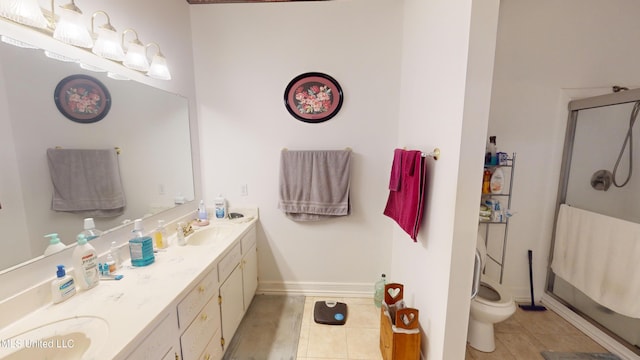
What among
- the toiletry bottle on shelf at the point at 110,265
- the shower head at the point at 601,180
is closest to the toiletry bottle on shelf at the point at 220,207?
the toiletry bottle on shelf at the point at 110,265

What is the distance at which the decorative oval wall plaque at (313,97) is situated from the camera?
6.72ft

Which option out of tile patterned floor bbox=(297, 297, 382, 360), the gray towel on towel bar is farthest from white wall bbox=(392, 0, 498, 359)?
the gray towel on towel bar

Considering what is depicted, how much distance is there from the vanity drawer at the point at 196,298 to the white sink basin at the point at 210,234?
49cm

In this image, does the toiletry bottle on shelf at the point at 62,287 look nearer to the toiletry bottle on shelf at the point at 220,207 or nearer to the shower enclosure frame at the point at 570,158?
the toiletry bottle on shelf at the point at 220,207

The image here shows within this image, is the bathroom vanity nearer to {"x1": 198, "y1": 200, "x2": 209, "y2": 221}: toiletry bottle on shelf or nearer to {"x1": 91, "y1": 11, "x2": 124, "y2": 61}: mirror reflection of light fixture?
{"x1": 198, "y1": 200, "x2": 209, "y2": 221}: toiletry bottle on shelf

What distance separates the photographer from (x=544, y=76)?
1.95 m

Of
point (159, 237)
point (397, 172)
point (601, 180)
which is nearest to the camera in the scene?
point (159, 237)

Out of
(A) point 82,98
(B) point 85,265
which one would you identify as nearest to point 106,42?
(A) point 82,98

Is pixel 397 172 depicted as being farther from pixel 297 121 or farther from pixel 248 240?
pixel 248 240

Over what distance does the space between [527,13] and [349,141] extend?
181 centimetres

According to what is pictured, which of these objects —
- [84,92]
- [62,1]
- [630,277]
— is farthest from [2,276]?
[630,277]

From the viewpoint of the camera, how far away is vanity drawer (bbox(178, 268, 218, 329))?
1.08 meters

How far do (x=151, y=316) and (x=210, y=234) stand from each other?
108 centimetres

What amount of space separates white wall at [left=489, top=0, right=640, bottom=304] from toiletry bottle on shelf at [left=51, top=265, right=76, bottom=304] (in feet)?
9.67
